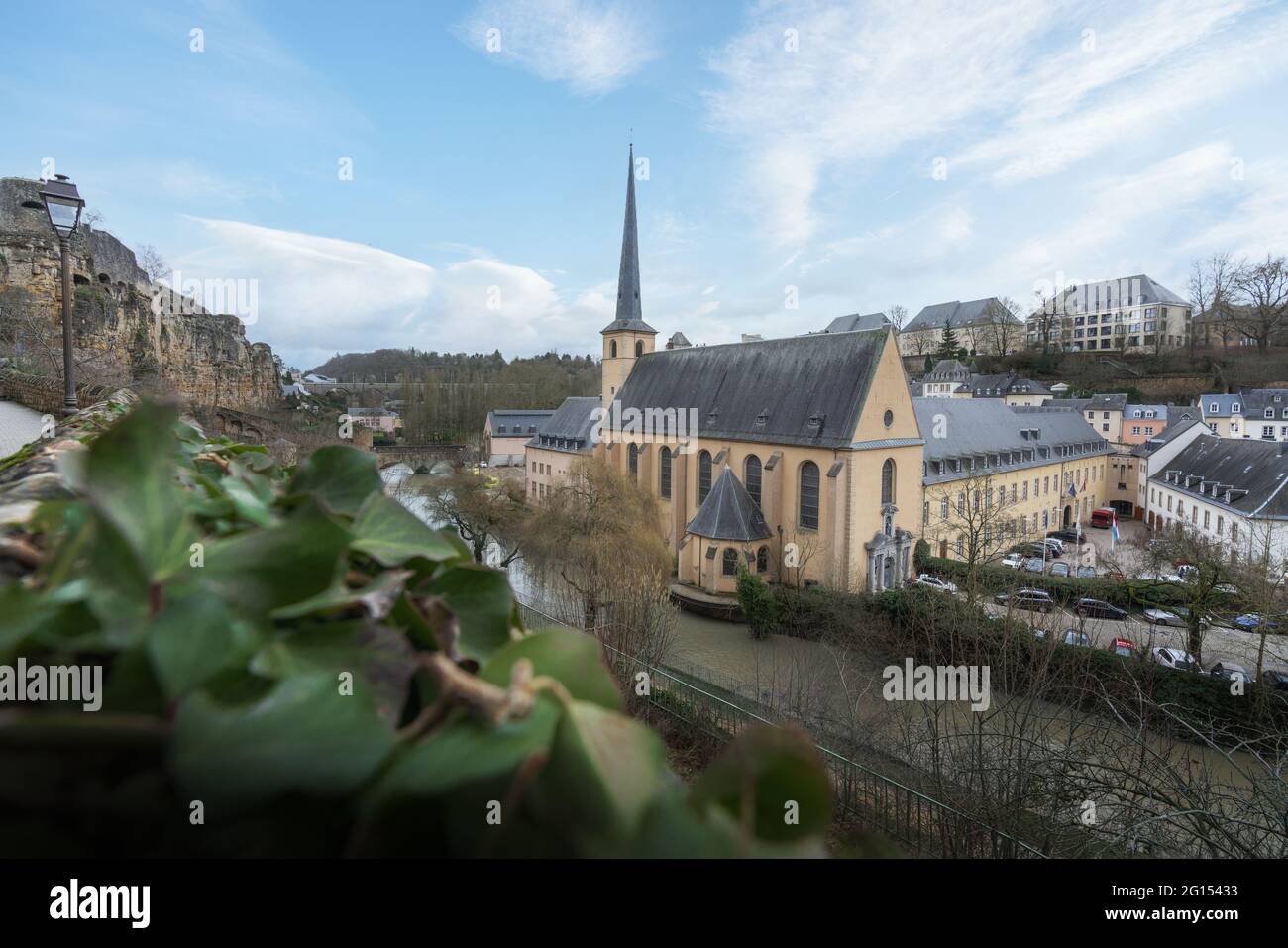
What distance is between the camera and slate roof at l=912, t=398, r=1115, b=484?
107 ft

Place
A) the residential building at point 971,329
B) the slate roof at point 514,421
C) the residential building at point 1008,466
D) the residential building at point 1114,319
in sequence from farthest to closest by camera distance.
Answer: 1. the residential building at point 971,329
2. the residential building at point 1114,319
3. the slate roof at point 514,421
4. the residential building at point 1008,466

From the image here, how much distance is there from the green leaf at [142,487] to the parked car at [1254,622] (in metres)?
18.0

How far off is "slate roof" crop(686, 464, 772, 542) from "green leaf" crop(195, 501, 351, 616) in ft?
82.2

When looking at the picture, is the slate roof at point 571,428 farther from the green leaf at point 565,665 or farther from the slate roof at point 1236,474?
the green leaf at point 565,665

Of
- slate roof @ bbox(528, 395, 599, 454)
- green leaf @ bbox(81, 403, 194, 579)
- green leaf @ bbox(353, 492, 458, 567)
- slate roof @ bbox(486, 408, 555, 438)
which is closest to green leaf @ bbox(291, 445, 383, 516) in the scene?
green leaf @ bbox(353, 492, 458, 567)

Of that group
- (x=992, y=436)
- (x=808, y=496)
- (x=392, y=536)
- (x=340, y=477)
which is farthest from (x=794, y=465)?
(x=392, y=536)

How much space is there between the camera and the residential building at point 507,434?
54.8m

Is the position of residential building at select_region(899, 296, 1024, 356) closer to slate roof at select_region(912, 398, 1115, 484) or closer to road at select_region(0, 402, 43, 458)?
slate roof at select_region(912, 398, 1115, 484)

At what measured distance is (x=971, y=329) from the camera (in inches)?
3238

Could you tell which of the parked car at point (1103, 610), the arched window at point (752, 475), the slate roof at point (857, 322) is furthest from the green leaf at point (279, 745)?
the slate roof at point (857, 322)

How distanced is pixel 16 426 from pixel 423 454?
4032 cm

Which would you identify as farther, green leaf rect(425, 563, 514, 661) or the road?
the road
